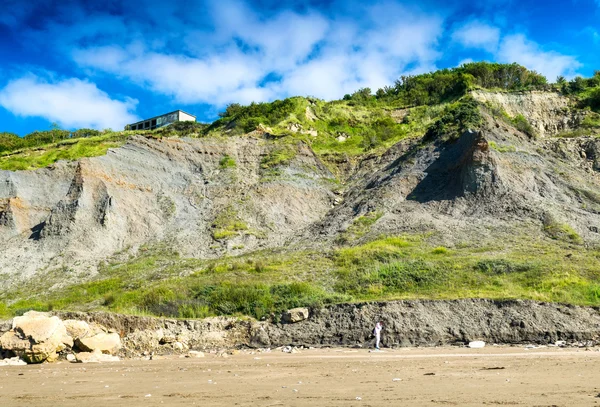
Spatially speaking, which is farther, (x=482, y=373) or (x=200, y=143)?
(x=200, y=143)

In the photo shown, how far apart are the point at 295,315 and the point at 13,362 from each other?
9742mm

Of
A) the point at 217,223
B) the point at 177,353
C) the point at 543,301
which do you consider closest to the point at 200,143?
the point at 217,223

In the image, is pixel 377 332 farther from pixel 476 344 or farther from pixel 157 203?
pixel 157 203

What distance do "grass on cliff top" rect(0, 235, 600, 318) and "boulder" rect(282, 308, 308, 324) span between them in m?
0.77

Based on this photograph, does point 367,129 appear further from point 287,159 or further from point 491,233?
point 491,233

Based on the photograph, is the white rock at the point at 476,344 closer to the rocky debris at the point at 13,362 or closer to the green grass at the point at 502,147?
the rocky debris at the point at 13,362

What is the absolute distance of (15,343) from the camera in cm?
1603

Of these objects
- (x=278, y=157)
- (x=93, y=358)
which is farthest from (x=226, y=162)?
(x=93, y=358)

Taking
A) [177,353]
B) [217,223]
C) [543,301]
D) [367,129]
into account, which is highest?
[367,129]

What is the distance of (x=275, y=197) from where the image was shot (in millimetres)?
42562

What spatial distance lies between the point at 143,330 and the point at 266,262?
10.4 meters

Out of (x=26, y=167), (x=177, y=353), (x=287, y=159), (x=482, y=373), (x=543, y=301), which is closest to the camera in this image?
(x=482, y=373)

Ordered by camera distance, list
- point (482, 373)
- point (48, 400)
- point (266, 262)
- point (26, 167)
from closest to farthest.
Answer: point (48, 400)
point (482, 373)
point (266, 262)
point (26, 167)

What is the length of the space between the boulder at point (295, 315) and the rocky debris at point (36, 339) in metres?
7.86
